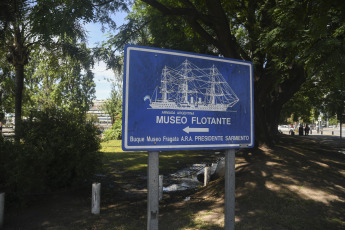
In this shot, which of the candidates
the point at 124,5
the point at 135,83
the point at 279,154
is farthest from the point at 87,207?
the point at 279,154

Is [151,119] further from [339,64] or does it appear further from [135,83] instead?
[339,64]

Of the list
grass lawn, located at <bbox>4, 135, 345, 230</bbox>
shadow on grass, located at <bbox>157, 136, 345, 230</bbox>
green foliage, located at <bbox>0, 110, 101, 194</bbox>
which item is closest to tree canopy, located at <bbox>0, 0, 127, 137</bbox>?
green foliage, located at <bbox>0, 110, 101, 194</bbox>

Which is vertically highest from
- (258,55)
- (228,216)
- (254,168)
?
(258,55)

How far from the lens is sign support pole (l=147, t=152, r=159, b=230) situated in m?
2.24

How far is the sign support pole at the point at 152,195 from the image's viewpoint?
2242 millimetres

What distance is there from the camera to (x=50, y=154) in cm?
649

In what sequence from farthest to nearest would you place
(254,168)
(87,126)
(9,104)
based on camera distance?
1. (9,104)
2. (254,168)
3. (87,126)

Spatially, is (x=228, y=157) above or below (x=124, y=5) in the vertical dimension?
below

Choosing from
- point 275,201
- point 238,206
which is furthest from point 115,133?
point 275,201

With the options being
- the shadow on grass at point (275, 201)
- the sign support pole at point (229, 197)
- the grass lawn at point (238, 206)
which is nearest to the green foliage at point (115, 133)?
the grass lawn at point (238, 206)

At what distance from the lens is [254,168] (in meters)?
8.37

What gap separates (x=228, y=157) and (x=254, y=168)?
6.24 meters

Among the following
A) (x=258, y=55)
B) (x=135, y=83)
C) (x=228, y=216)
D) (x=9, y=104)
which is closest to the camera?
(x=135, y=83)

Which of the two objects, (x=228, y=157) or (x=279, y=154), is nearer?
(x=228, y=157)
